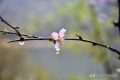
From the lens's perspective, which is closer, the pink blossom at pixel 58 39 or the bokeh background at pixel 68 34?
the pink blossom at pixel 58 39

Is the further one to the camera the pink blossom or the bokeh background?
the bokeh background

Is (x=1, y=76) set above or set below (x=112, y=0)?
below

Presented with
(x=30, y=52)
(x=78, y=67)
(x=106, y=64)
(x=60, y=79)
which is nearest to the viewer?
(x=106, y=64)

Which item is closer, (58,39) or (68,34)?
(58,39)

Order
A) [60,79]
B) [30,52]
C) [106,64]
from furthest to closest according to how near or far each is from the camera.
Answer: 1. [30,52]
2. [60,79]
3. [106,64]

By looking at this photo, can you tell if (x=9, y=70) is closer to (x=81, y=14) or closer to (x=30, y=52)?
(x=30, y=52)

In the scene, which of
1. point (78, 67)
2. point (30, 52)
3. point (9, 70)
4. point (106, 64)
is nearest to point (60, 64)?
point (78, 67)

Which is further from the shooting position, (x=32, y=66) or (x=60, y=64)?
(x=60, y=64)

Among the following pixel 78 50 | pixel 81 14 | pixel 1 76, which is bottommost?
pixel 1 76
